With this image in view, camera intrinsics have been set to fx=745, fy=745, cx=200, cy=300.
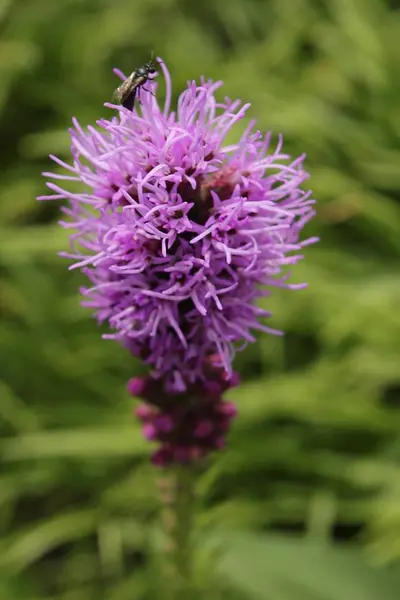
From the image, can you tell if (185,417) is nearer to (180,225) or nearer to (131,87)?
(180,225)

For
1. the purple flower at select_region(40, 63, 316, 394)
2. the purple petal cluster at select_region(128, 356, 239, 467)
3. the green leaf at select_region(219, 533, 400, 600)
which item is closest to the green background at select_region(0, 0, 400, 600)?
the green leaf at select_region(219, 533, 400, 600)

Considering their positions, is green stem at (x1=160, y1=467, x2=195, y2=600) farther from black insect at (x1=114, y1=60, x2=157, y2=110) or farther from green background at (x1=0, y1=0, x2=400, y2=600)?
black insect at (x1=114, y1=60, x2=157, y2=110)

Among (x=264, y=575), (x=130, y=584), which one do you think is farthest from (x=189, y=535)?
(x=130, y=584)

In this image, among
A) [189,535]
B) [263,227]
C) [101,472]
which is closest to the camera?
[263,227]

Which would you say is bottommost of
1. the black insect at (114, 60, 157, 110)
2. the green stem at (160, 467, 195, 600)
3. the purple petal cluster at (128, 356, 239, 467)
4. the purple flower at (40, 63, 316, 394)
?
the green stem at (160, 467, 195, 600)

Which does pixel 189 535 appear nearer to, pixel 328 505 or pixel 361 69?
pixel 328 505

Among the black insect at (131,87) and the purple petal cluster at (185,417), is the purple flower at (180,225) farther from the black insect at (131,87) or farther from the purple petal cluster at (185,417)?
the purple petal cluster at (185,417)
